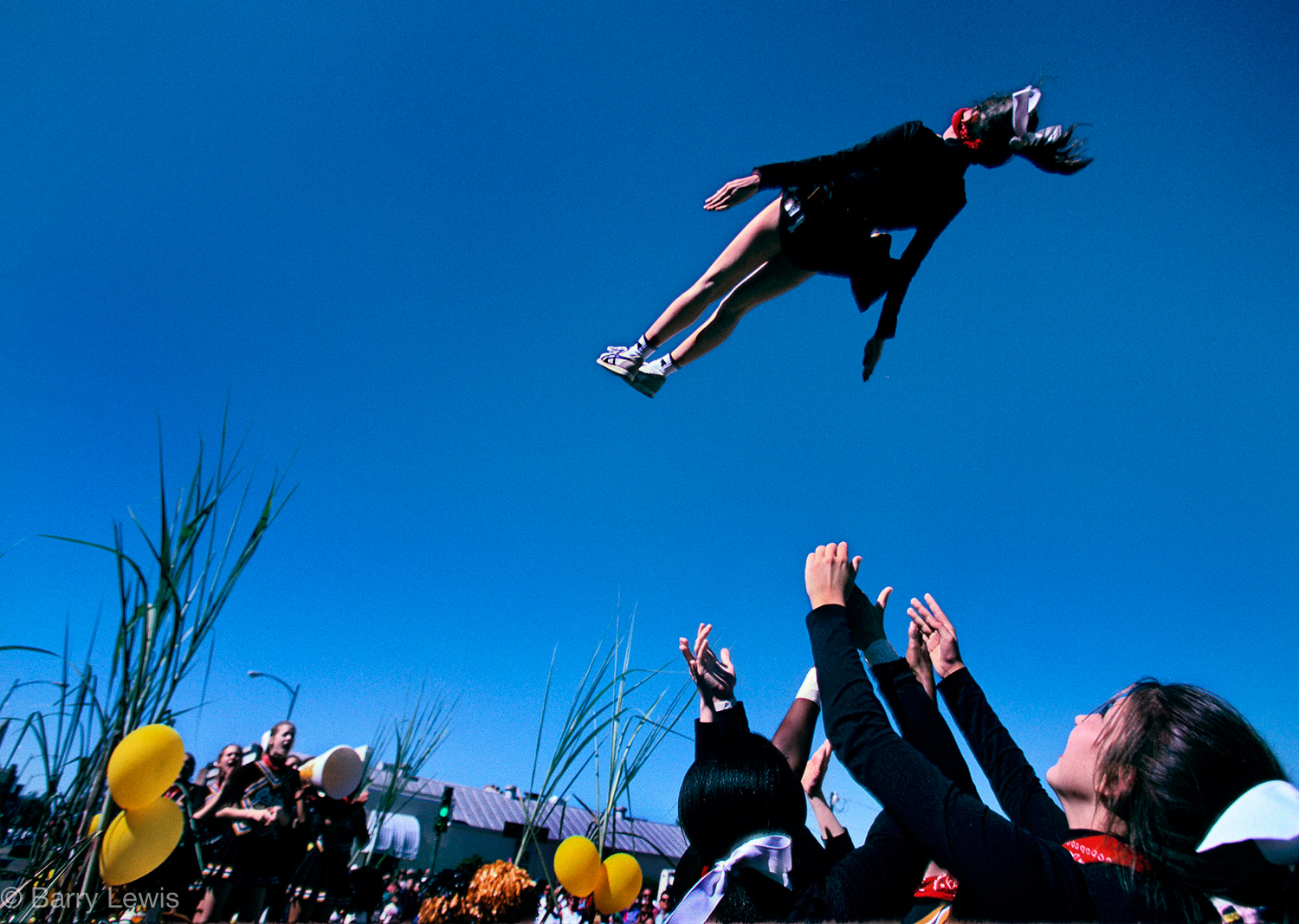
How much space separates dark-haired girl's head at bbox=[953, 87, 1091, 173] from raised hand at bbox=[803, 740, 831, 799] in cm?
235

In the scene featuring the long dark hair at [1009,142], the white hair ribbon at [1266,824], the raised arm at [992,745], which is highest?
the long dark hair at [1009,142]

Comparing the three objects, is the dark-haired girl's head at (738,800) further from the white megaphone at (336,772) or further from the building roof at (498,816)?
the building roof at (498,816)

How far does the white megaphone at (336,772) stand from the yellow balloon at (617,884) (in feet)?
9.87

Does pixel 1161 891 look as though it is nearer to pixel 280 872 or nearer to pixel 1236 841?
pixel 1236 841

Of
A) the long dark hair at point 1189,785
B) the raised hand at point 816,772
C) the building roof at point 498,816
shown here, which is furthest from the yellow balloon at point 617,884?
the building roof at point 498,816

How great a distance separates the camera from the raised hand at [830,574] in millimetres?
1474

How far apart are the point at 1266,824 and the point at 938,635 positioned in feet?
2.84

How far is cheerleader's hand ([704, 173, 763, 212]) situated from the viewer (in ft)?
8.39

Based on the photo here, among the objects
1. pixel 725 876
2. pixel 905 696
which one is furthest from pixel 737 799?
pixel 905 696

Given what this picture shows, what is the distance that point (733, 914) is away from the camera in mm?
1349

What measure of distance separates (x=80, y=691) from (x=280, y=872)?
11.7 ft

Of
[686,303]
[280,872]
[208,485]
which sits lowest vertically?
[280,872]

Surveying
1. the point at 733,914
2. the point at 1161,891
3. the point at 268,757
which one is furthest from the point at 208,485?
the point at 268,757

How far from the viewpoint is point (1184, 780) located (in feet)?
3.62
